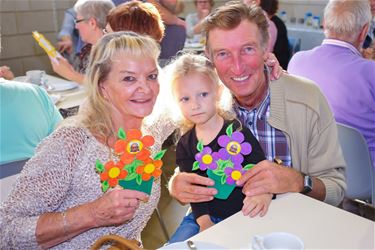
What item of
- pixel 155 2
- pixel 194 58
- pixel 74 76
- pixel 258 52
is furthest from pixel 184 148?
pixel 155 2

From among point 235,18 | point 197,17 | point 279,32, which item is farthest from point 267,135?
point 197,17

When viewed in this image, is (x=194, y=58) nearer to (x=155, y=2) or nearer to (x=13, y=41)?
(x=155, y=2)

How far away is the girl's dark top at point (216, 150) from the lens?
1.59 metres

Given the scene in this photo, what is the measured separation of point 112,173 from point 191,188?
354 mm

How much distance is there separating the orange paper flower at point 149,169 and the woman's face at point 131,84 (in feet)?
0.82

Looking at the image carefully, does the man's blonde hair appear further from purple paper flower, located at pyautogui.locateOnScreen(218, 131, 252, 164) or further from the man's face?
purple paper flower, located at pyautogui.locateOnScreen(218, 131, 252, 164)

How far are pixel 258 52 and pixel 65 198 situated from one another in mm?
966

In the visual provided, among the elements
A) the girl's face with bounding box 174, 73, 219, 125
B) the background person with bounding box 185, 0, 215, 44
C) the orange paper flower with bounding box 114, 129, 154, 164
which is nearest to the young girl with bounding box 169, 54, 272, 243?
the girl's face with bounding box 174, 73, 219, 125

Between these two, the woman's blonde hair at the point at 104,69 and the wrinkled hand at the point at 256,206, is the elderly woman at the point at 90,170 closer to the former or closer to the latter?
Result: the woman's blonde hair at the point at 104,69

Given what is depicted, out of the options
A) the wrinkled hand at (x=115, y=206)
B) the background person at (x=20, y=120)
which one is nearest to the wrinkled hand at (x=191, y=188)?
the wrinkled hand at (x=115, y=206)

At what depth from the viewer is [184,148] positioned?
66.2 inches

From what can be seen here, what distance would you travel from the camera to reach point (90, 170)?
1413mm

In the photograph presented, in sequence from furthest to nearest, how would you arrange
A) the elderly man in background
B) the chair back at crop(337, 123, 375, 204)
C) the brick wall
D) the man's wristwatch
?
1. the brick wall
2. the elderly man in background
3. the chair back at crop(337, 123, 375, 204)
4. the man's wristwatch

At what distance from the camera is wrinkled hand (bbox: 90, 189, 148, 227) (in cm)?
129
